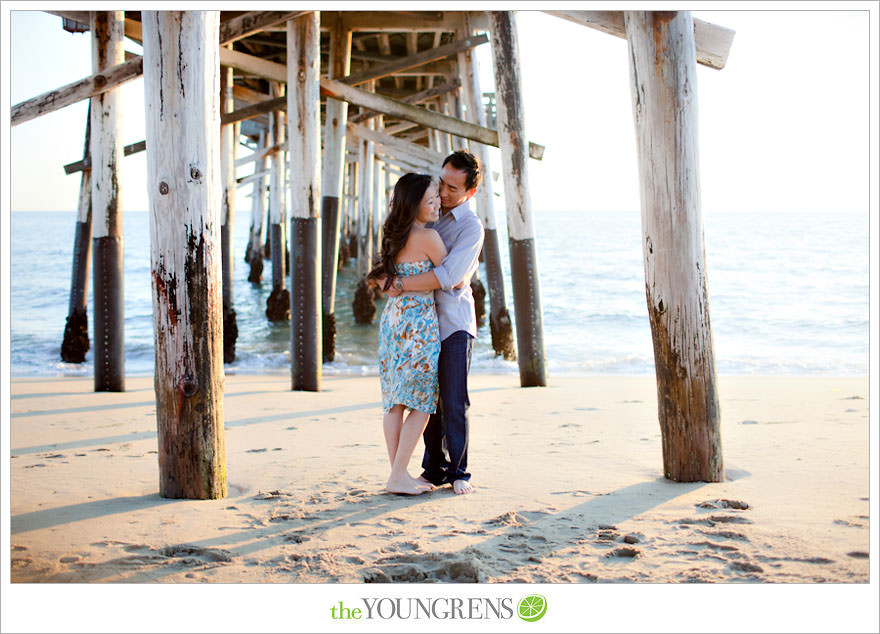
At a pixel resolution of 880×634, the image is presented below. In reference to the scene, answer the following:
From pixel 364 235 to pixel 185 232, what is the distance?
12.5 m

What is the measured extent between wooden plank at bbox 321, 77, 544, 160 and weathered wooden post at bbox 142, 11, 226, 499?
3.51m

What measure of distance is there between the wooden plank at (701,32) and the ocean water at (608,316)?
245 cm

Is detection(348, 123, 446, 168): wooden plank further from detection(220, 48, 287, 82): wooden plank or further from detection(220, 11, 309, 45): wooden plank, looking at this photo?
detection(220, 11, 309, 45): wooden plank

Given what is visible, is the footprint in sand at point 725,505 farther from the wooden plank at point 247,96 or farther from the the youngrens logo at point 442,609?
the wooden plank at point 247,96

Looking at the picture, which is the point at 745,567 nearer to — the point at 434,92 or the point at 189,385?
the point at 189,385

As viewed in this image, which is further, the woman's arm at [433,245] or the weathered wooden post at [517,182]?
the weathered wooden post at [517,182]

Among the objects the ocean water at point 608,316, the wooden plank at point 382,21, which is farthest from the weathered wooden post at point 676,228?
the wooden plank at point 382,21

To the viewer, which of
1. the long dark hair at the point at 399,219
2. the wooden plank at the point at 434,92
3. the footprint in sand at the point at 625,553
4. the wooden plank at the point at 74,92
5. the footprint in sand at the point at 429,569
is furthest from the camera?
the wooden plank at the point at 434,92

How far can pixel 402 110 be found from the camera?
6.64 meters

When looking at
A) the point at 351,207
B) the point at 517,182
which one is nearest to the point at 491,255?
the point at 517,182

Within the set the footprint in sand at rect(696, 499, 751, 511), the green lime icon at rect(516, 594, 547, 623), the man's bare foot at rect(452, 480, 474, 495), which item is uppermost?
the man's bare foot at rect(452, 480, 474, 495)

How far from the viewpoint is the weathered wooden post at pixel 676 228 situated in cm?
321

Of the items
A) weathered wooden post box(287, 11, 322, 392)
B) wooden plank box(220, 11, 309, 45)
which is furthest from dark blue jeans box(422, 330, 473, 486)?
wooden plank box(220, 11, 309, 45)

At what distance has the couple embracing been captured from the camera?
3.22m
